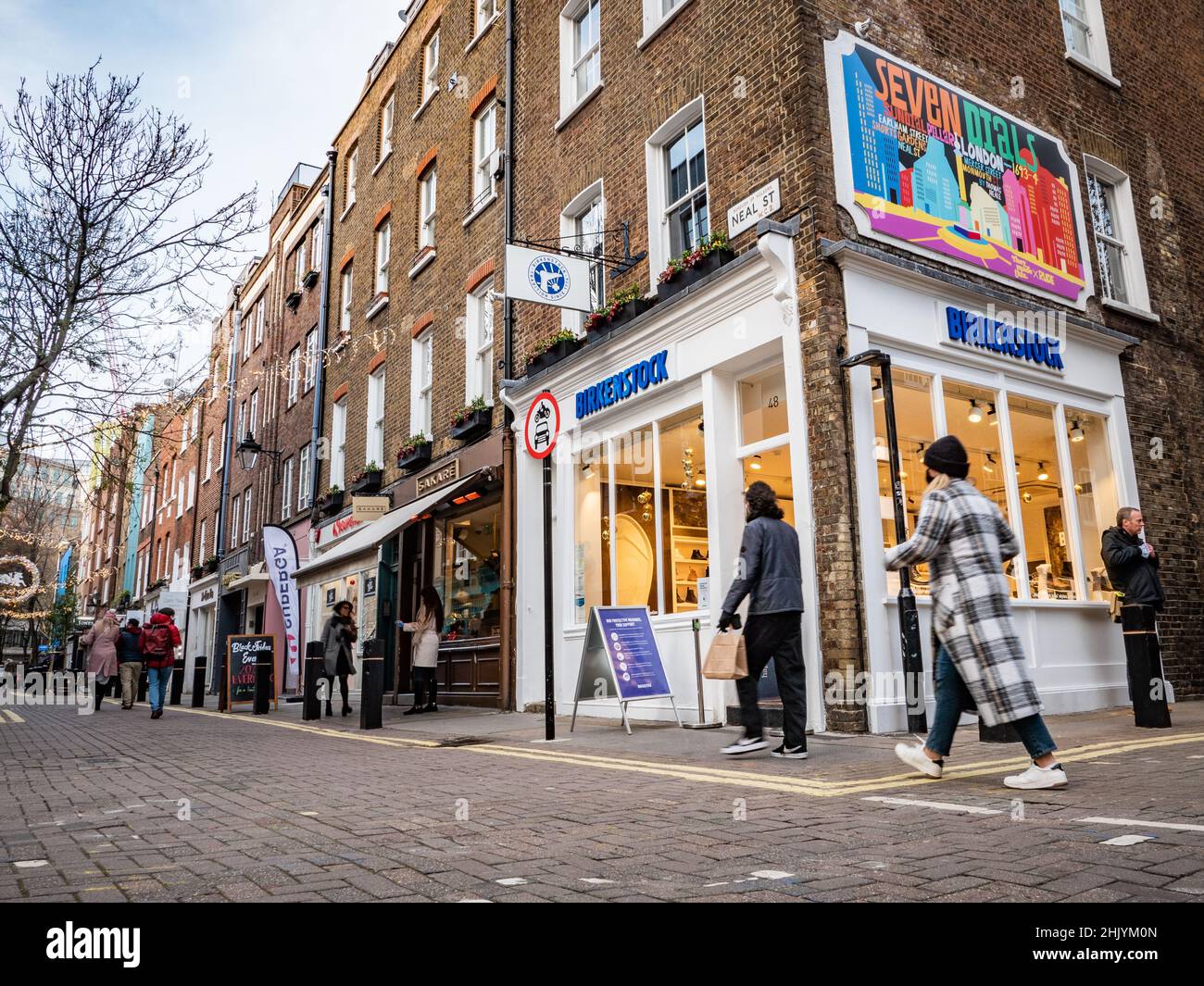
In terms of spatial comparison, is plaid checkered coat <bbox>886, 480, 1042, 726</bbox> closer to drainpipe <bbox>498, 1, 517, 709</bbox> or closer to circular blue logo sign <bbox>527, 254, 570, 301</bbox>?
circular blue logo sign <bbox>527, 254, 570, 301</bbox>

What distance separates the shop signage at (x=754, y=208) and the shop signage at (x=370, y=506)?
994cm

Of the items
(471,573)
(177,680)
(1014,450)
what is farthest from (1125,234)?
(177,680)

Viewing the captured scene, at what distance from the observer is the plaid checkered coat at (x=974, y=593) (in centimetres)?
455

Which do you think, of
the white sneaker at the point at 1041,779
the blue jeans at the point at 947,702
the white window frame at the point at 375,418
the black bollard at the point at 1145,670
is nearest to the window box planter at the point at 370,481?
the white window frame at the point at 375,418

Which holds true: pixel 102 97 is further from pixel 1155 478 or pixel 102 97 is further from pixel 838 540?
pixel 1155 478

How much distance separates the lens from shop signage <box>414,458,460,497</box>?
1457cm

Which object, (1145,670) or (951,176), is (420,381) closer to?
(951,176)

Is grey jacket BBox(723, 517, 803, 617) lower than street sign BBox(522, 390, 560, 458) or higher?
lower

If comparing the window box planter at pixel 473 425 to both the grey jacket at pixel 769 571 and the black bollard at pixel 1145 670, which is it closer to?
the grey jacket at pixel 769 571

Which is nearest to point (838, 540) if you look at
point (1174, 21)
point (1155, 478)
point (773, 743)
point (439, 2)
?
point (773, 743)

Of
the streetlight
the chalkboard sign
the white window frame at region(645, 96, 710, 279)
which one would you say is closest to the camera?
the streetlight

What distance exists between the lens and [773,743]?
23.3 feet

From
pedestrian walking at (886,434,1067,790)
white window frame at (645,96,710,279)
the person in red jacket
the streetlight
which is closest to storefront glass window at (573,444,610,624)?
white window frame at (645,96,710,279)

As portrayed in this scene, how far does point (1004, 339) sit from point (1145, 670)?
3.74m
